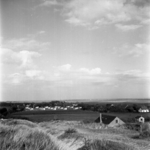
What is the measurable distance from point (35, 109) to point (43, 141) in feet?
10.9

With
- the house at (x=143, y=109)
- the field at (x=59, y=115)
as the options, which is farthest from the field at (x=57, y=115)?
the house at (x=143, y=109)

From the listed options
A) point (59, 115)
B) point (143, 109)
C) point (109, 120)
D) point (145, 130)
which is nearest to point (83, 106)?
point (59, 115)

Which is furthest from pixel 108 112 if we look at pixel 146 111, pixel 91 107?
pixel 146 111

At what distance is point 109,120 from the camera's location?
4527 millimetres

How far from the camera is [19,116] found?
17.8 feet

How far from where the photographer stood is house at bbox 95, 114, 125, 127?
4457 millimetres

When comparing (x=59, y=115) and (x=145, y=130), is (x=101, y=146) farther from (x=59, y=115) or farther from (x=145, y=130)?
(x=59, y=115)

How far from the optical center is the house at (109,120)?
175 inches

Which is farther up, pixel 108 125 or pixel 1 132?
pixel 1 132

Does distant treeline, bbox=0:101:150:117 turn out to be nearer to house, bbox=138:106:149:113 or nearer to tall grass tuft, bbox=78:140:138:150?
house, bbox=138:106:149:113

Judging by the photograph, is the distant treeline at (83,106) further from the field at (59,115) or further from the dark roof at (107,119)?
the dark roof at (107,119)

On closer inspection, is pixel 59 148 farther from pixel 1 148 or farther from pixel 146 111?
pixel 146 111

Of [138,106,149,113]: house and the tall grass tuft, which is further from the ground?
[138,106,149,113]: house

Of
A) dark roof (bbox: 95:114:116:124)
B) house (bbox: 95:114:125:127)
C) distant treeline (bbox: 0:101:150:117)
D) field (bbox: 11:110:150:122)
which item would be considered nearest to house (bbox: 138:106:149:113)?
distant treeline (bbox: 0:101:150:117)
